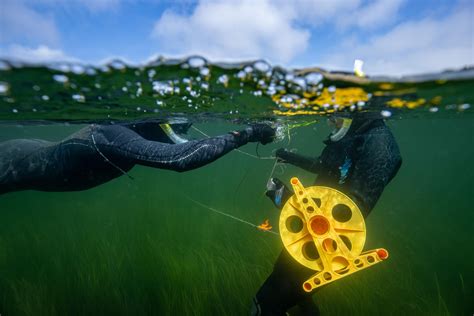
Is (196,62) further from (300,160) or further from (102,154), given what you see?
(300,160)

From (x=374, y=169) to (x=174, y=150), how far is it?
9.49 ft

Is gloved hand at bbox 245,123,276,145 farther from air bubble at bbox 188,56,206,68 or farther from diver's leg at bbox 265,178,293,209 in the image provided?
air bubble at bbox 188,56,206,68

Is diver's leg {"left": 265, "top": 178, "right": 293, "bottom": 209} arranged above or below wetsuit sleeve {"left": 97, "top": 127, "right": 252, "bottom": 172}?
below

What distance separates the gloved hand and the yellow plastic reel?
1.07 metres

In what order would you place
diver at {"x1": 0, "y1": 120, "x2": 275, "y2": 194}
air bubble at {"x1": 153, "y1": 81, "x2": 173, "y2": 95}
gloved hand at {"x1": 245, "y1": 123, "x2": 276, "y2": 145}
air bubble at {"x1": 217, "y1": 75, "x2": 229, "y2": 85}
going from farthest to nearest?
air bubble at {"x1": 153, "y1": 81, "x2": 173, "y2": 95}
air bubble at {"x1": 217, "y1": 75, "x2": 229, "y2": 85}
gloved hand at {"x1": 245, "y1": 123, "x2": 276, "y2": 145}
diver at {"x1": 0, "y1": 120, "x2": 275, "y2": 194}

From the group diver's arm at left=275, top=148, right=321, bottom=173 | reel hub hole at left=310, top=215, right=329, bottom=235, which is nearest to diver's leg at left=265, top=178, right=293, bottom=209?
reel hub hole at left=310, top=215, right=329, bottom=235

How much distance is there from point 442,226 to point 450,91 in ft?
56.2

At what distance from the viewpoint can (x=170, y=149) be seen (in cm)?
338

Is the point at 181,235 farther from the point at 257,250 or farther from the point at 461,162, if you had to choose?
the point at 461,162

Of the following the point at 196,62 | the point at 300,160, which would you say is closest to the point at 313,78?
the point at 300,160

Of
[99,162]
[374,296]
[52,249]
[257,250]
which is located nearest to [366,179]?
[99,162]

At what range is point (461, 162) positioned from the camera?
4220 inches

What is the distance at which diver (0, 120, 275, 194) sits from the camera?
336 centimetres

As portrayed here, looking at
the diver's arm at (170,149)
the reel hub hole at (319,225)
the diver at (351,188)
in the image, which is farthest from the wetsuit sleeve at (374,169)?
the diver's arm at (170,149)
